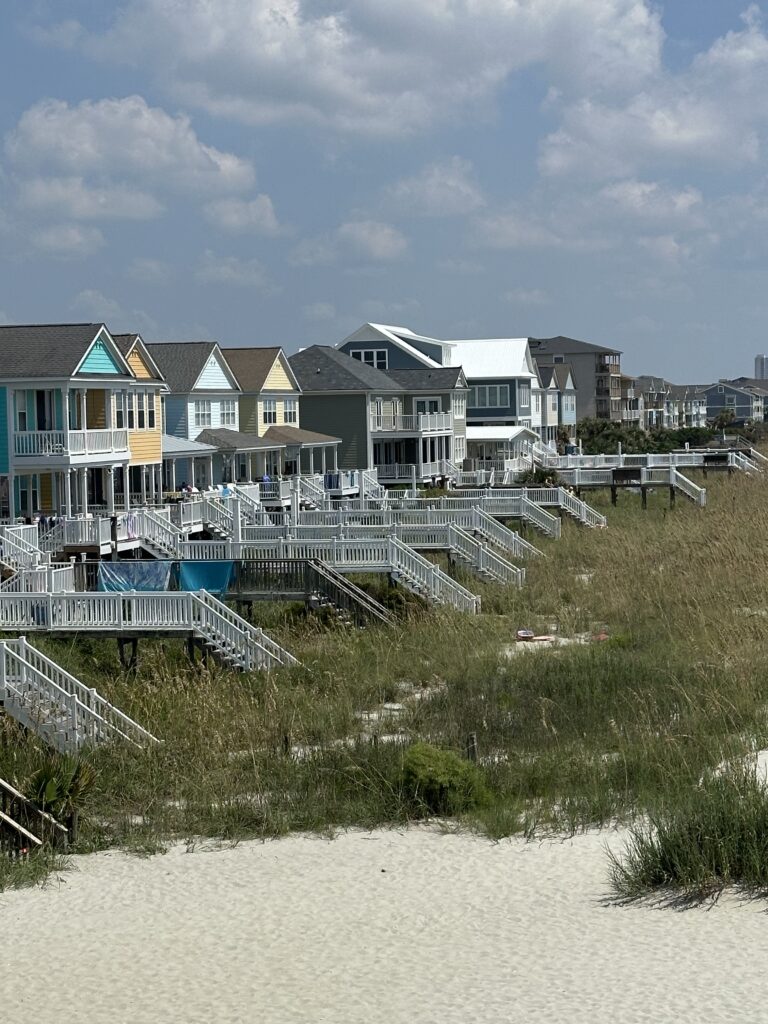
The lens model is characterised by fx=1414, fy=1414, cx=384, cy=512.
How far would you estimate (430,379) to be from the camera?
77500 mm

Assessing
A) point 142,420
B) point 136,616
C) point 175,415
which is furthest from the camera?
point 175,415

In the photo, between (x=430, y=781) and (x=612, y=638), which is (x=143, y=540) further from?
(x=430, y=781)

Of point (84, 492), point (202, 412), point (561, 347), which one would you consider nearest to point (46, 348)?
point (84, 492)

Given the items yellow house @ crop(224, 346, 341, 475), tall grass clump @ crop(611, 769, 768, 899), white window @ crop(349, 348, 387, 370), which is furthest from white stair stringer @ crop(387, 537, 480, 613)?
white window @ crop(349, 348, 387, 370)

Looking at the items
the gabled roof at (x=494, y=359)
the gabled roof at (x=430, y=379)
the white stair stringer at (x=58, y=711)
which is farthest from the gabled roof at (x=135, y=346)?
the gabled roof at (x=494, y=359)

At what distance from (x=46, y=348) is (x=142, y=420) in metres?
7.27

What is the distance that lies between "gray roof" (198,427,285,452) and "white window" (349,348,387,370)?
22.9 metres

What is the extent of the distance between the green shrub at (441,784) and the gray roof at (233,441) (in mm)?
38936

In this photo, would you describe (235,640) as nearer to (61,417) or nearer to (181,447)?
(61,417)

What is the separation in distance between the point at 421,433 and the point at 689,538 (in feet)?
112

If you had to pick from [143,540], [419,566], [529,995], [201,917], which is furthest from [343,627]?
[529,995]

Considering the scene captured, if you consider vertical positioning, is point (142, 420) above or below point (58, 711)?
above

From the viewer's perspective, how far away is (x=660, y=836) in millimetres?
13688

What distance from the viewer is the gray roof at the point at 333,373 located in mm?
71688
